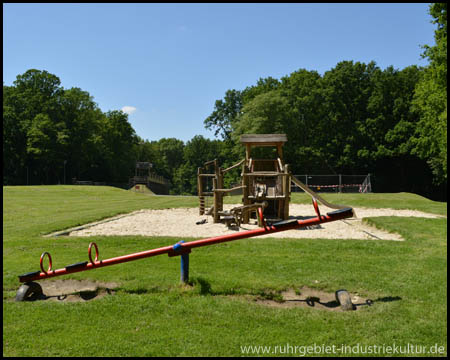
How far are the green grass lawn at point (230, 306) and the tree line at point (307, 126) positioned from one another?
2718 centimetres

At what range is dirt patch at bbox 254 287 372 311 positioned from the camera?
14.9 ft

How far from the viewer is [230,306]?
14.5 ft

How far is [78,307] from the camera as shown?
4.50 meters

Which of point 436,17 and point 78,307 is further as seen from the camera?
point 436,17

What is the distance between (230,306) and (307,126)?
→ 4655 centimetres

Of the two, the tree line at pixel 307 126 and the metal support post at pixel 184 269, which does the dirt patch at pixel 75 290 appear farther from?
the tree line at pixel 307 126

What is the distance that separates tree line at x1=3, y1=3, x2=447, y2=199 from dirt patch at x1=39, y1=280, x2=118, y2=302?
99.4 feet

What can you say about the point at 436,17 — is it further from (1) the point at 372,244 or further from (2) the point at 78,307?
(2) the point at 78,307

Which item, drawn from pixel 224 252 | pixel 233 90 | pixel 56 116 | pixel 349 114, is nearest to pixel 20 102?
pixel 56 116

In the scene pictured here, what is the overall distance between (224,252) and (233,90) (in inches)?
2220

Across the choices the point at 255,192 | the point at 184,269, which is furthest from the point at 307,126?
the point at 184,269

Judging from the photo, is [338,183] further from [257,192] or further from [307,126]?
[257,192]

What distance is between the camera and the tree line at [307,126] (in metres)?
44.2

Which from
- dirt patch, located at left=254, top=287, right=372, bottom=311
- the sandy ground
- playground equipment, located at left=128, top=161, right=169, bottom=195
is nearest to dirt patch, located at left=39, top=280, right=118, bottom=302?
dirt patch, located at left=254, top=287, right=372, bottom=311
